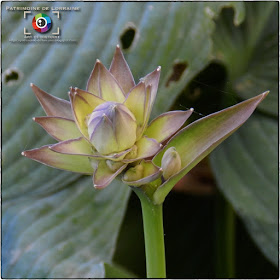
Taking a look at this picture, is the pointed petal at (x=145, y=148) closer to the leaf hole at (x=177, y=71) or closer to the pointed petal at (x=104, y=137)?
the pointed petal at (x=104, y=137)

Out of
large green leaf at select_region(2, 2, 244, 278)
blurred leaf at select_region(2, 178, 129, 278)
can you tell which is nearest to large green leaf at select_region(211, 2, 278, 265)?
large green leaf at select_region(2, 2, 244, 278)

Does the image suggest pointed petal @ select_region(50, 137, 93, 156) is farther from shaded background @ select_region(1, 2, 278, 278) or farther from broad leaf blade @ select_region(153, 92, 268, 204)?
shaded background @ select_region(1, 2, 278, 278)

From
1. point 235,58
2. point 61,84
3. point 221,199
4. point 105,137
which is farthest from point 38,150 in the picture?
point 235,58

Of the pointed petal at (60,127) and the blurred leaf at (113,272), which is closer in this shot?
the pointed petal at (60,127)

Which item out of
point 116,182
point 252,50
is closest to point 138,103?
point 116,182

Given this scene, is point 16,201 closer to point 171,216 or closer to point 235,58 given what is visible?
point 171,216

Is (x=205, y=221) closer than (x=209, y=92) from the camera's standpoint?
No

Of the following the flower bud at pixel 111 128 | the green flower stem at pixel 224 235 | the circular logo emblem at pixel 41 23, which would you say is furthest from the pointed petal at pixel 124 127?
the green flower stem at pixel 224 235

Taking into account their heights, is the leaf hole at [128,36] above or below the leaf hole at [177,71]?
above
